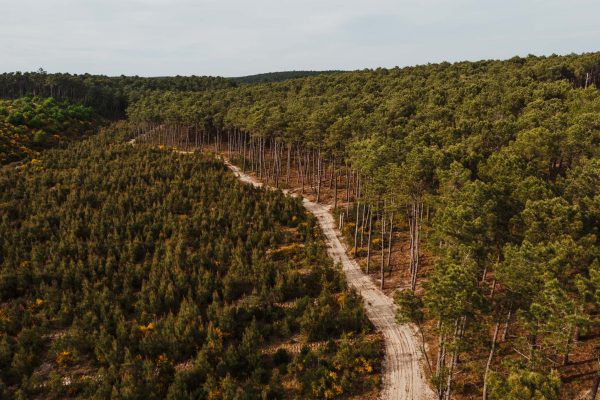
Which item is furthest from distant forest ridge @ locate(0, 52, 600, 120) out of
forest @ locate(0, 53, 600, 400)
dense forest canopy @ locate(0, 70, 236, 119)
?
forest @ locate(0, 53, 600, 400)

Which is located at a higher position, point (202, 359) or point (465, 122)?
point (465, 122)

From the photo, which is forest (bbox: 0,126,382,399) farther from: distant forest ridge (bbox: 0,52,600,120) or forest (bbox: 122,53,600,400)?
distant forest ridge (bbox: 0,52,600,120)

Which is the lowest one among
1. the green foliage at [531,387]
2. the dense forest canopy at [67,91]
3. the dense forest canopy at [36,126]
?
the green foliage at [531,387]

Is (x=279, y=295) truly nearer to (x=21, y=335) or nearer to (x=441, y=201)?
(x=441, y=201)

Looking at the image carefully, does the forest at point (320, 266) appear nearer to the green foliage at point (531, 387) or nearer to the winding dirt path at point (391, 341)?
the green foliage at point (531, 387)

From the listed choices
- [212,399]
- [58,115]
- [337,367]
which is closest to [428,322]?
[337,367]

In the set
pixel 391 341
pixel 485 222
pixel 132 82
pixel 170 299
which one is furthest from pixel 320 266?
pixel 132 82

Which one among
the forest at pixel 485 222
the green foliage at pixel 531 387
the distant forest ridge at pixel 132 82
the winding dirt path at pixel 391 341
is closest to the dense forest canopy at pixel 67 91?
the distant forest ridge at pixel 132 82
